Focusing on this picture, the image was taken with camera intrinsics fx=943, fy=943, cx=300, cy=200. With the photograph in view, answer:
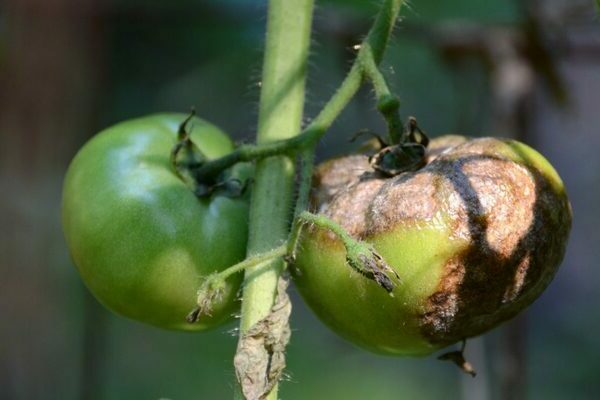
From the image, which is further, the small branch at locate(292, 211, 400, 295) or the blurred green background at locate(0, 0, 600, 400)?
the blurred green background at locate(0, 0, 600, 400)

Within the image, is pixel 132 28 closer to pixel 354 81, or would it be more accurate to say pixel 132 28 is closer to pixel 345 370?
pixel 345 370

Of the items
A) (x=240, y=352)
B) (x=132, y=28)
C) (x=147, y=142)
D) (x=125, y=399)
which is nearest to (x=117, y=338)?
(x=125, y=399)

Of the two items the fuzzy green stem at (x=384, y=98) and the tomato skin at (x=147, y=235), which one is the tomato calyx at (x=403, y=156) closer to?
the fuzzy green stem at (x=384, y=98)

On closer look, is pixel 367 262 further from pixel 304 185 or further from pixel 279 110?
pixel 279 110

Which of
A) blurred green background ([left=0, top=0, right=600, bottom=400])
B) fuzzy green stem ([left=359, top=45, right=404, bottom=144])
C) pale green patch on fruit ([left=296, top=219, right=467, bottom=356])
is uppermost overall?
fuzzy green stem ([left=359, top=45, right=404, bottom=144])

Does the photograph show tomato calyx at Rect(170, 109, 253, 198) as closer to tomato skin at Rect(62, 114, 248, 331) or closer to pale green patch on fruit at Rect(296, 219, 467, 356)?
tomato skin at Rect(62, 114, 248, 331)

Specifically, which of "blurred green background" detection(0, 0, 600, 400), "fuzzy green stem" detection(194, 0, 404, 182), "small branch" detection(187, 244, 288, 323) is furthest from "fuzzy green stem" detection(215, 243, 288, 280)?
"blurred green background" detection(0, 0, 600, 400)

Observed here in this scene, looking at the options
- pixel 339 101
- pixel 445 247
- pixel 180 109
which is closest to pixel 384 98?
pixel 339 101
